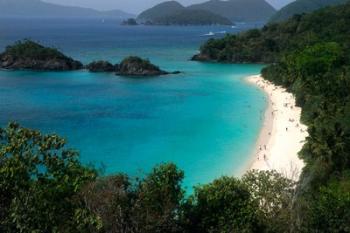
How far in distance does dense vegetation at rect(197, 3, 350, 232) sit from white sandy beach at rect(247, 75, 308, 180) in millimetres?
1023

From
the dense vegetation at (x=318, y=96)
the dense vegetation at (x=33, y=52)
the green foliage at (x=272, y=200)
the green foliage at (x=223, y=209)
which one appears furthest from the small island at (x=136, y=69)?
the green foliage at (x=223, y=209)

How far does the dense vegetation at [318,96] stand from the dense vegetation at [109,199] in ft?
4.63

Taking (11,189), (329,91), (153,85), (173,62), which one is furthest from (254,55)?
(11,189)

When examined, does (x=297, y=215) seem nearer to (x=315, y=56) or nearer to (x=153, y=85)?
(x=315, y=56)

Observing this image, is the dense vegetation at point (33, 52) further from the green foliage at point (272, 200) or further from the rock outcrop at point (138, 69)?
the green foliage at point (272, 200)

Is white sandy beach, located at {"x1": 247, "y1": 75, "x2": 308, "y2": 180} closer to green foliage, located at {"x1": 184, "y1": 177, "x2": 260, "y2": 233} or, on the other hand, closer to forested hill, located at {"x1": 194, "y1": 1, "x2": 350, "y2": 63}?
green foliage, located at {"x1": 184, "y1": 177, "x2": 260, "y2": 233}

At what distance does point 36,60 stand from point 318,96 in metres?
57.0

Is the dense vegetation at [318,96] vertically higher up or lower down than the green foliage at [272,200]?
lower down

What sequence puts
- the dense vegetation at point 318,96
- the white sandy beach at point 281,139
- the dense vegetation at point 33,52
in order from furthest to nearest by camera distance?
the dense vegetation at point 33,52 < the white sandy beach at point 281,139 < the dense vegetation at point 318,96

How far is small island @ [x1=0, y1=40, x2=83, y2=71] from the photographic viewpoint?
3331 inches

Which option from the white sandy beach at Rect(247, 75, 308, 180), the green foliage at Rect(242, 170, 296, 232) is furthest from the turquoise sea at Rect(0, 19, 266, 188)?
the green foliage at Rect(242, 170, 296, 232)

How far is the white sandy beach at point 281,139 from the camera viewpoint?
32312 mm

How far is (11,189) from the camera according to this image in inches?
479

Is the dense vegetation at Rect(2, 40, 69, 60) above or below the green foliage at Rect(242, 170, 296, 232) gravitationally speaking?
below
